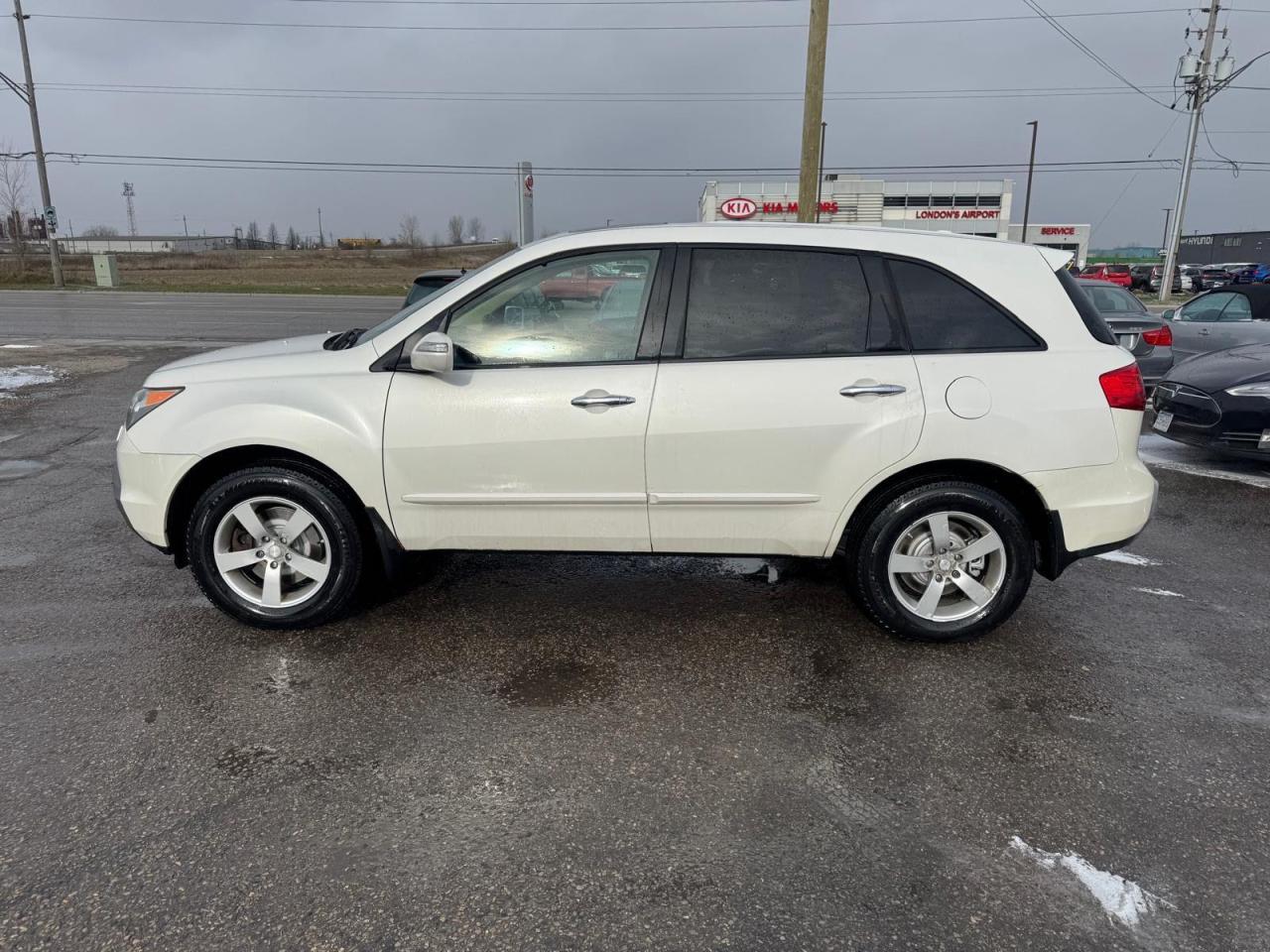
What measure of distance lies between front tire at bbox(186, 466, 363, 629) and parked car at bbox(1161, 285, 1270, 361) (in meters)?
10.5

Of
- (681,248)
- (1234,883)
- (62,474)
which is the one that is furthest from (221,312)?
(1234,883)

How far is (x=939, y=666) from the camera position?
3.76 m

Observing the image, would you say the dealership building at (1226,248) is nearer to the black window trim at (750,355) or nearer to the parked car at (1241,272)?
the parked car at (1241,272)

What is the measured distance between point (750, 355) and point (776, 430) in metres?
0.35

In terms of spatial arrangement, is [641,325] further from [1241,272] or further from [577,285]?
[1241,272]

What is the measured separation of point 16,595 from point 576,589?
2.85 metres

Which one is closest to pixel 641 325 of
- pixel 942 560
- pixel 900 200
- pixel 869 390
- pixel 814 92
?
pixel 869 390

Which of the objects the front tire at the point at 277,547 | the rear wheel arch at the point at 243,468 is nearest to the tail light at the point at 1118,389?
the rear wheel arch at the point at 243,468

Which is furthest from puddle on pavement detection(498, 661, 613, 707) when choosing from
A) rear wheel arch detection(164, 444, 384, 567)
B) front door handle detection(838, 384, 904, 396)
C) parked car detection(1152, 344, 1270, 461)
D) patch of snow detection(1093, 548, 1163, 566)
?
parked car detection(1152, 344, 1270, 461)

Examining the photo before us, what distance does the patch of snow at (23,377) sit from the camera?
1091 cm

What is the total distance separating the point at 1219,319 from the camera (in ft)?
35.3

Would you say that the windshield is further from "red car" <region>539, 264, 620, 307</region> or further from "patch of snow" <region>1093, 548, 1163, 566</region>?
"patch of snow" <region>1093, 548, 1163, 566</region>

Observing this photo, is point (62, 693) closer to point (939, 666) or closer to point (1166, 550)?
point (939, 666)

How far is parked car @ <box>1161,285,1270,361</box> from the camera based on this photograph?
10273 millimetres
